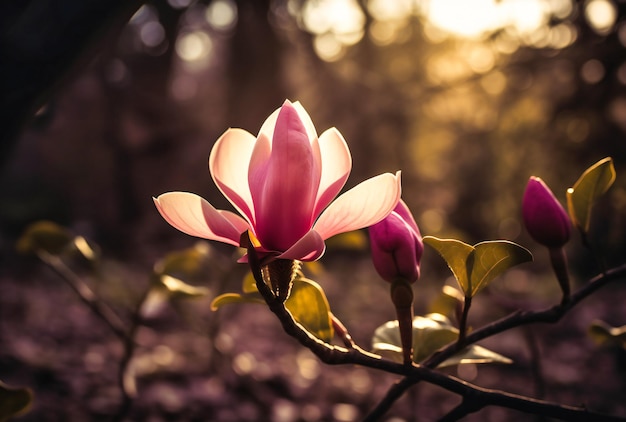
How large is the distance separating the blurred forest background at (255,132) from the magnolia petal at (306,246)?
0.92 feet

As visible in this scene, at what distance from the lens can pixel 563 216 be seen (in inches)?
18.4

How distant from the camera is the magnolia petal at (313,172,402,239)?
40 centimetres

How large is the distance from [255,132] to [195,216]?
3490 millimetres

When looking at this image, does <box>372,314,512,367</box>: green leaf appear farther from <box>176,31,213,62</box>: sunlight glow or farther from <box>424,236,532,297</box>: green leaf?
<box>176,31,213,62</box>: sunlight glow

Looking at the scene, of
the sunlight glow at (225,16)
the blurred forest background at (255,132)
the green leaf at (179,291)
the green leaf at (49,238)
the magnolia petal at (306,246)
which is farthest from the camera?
the sunlight glow at (225,16)

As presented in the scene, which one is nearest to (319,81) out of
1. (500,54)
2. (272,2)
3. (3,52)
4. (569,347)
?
(272,2)

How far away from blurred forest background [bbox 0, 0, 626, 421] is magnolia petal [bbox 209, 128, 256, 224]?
0.55ft

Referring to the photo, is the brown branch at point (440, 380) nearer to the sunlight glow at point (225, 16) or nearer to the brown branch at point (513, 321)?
the brown branch at point (513, 321)

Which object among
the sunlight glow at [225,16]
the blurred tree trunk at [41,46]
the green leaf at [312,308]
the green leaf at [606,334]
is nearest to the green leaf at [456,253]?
the green leaf at [312,308]

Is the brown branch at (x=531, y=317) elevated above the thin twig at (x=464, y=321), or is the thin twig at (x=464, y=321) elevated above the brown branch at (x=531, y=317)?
the thin twig at (x=464, y=321)

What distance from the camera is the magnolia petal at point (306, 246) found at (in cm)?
38

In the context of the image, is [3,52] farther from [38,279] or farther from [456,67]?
[456,67]

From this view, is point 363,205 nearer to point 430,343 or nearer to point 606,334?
point 430,343


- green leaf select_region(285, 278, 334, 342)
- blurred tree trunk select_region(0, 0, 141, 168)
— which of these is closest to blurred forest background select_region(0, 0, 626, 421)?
blurred tree trunk select_region(0, 0, 141, 168)
